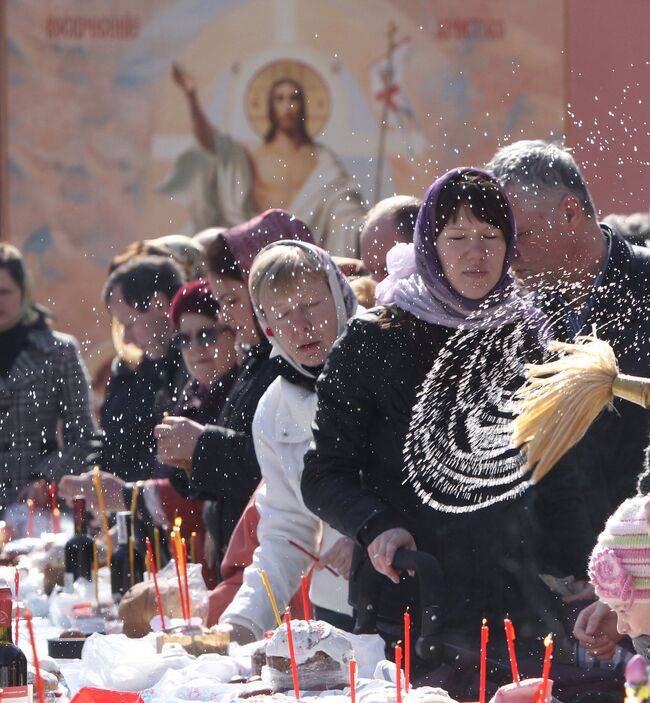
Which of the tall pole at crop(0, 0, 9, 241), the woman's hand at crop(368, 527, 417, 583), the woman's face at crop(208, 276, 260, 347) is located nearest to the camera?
the woman's hand at crop(368, 527, 417, 583)

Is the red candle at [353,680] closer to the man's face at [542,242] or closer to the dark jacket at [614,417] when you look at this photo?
the dark jacket at [614,417]

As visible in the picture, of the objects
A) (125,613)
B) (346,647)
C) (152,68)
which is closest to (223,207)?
(152,68)

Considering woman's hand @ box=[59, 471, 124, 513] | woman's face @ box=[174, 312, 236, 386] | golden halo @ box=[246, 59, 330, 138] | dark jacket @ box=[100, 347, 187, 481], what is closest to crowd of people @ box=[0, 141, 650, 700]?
woman's face @ box=[174, 312, 236, 386]

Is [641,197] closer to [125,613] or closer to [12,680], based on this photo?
[125,613]

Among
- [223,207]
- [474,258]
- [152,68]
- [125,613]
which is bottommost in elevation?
[125,613]

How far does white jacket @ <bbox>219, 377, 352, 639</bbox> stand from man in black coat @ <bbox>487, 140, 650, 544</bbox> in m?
0.59

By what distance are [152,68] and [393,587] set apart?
370 inches

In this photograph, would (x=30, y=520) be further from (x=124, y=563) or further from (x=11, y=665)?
(x=11, y=665)

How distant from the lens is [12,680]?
8.61 ft

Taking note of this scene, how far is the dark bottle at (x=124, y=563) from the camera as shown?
174 inches

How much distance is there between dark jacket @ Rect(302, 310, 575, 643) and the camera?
298 centimetres

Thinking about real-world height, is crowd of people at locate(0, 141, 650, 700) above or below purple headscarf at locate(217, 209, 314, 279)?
below

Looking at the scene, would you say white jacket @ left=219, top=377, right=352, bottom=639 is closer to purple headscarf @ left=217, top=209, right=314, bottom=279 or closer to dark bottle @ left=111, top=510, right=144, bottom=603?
purple headscarf @ left=217, top=209, right=314, bottom=279

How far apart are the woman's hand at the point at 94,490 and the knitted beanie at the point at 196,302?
0.58 m
